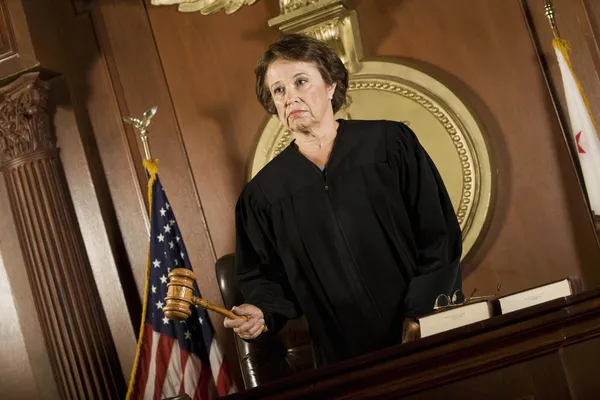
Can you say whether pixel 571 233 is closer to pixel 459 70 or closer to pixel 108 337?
pixel 459 70

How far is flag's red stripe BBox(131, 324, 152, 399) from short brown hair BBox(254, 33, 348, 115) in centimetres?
134

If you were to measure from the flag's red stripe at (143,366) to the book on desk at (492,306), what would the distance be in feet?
6.22

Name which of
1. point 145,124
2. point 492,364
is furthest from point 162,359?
point 492,364

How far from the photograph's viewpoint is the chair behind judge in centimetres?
312

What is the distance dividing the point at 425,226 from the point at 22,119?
2191 mm

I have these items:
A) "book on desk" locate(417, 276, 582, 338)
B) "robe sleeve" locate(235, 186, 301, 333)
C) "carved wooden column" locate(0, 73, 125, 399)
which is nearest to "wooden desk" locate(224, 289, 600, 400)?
"book on desk" locate(417, 276, 582, 338)

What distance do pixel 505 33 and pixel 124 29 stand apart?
1.83 meters

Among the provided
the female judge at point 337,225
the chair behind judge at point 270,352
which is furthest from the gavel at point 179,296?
the chair behind judge at point 270,352

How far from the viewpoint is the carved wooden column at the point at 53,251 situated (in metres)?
3.71

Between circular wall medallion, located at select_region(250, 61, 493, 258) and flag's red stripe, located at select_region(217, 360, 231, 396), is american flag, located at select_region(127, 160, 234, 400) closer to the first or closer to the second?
flag's red stripe, located at select_region(217, 360, 231, 396)

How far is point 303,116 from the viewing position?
2572mm

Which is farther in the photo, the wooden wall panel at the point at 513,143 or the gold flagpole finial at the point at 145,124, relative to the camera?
the gold flagpole finial at the point at 145,124

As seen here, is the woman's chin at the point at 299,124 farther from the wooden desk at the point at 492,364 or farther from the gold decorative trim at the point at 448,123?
the gold decorative trim at the point at 448,123

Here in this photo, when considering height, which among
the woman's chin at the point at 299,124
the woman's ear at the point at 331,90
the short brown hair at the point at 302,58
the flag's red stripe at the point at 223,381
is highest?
the short brown hair at the point at 302,58
